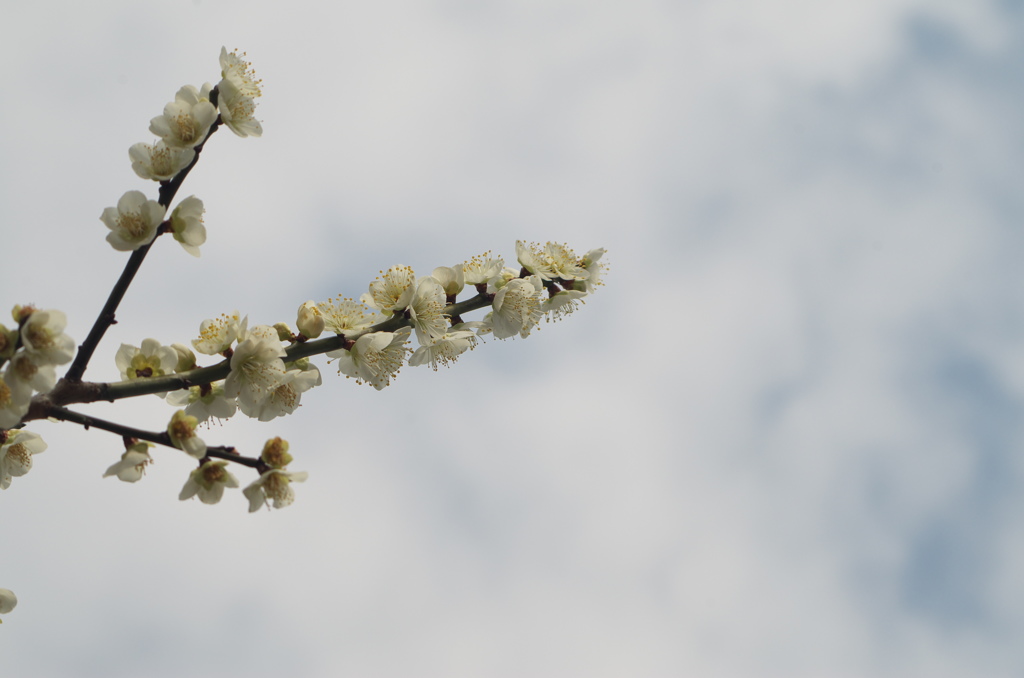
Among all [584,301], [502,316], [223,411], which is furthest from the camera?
[584,301]

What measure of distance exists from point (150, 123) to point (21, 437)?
3.95ft

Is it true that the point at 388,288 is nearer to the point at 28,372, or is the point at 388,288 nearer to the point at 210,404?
the point at 210,404

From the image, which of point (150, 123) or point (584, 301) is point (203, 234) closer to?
point (150, 123)

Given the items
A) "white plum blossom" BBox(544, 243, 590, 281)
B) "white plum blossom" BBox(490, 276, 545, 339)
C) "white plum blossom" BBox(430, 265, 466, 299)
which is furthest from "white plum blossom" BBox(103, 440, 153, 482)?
"white plum blossom" BBox(544, 243, 590, 281)

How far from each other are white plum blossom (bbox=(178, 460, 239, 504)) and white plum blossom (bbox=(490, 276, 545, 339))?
124 cm

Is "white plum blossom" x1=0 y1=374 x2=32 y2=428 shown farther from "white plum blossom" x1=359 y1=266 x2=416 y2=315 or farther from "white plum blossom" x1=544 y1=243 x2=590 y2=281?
"white plum blossom" x1=544 y1=243 x2=590 y2=281

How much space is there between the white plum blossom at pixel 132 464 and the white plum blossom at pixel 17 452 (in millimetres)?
574

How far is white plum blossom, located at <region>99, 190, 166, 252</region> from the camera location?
2.42 m

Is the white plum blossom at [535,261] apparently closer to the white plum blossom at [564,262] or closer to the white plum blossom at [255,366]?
the white plum blossom at [564,262]

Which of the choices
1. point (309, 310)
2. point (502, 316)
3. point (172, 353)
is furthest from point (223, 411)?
point (502, 316)

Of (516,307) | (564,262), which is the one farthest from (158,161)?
(564,262)

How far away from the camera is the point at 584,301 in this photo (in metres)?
3.42

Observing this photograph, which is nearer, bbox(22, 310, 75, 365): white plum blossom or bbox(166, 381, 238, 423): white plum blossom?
bbox(22, 310, 75, 365): white plum blossom

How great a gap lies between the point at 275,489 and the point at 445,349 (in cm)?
95
